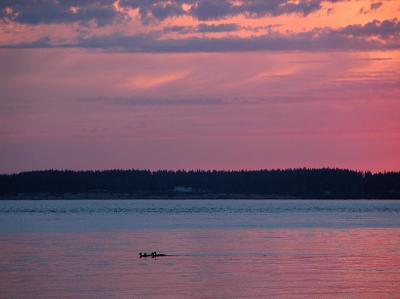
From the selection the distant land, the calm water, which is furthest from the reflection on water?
the distant land

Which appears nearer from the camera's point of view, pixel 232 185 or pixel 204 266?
pixel 204 266

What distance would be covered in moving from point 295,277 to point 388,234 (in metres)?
25.3

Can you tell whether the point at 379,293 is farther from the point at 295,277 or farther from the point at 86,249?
the point at 86,249

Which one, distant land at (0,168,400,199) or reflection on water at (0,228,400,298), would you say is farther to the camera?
distant land at (0,168,400,199)

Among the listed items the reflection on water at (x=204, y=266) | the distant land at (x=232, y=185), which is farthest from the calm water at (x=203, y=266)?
the distant land at (x=232, y=185)

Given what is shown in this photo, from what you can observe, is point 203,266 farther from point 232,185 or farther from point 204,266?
point 232,185

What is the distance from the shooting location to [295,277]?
33219mm

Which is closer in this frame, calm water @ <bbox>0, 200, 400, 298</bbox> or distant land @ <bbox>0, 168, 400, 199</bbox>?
calm water @ <bbox>0, 200, 400, 298</bbox>

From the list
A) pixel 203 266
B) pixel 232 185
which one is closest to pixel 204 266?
pixel 203 266

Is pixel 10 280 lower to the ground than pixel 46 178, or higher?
lower

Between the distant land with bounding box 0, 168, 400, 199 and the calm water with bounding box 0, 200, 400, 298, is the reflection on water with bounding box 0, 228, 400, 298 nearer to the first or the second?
the calm water with bounding box 0, 200, 400, 298

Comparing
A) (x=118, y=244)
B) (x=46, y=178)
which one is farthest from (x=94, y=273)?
(x=46, y=178)

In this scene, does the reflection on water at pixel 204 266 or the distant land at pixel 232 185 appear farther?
the distant land at pixel 232 185

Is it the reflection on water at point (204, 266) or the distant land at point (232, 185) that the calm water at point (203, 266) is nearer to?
the reflection on water at point (204, 266)
